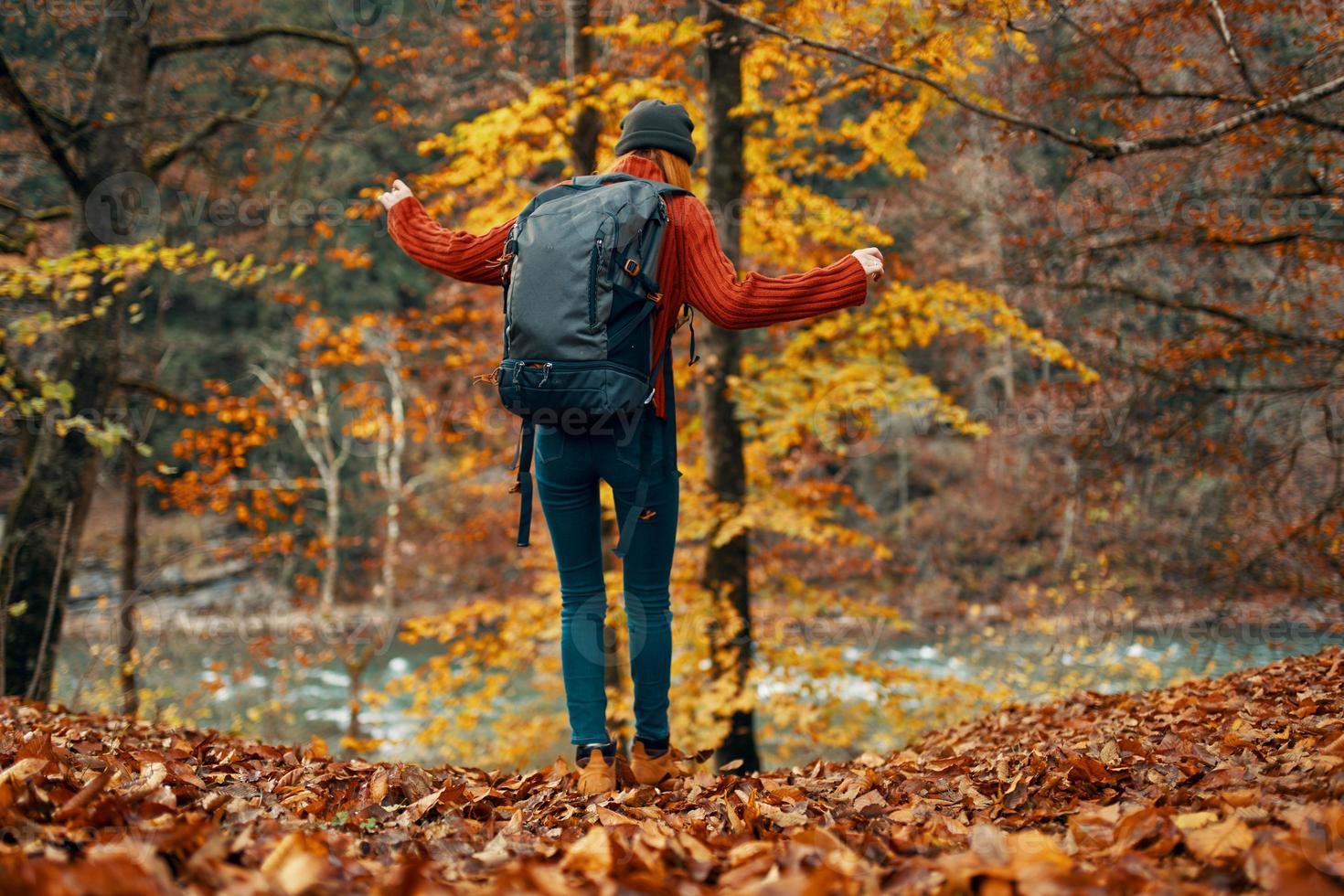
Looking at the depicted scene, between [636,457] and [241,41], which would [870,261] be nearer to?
[636,457]

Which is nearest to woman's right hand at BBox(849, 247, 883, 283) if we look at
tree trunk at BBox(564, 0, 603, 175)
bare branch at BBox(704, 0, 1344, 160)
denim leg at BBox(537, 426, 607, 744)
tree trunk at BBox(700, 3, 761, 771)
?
bare branch at BBox(704, 0, 1344, 160)

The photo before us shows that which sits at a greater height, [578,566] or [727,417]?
[727,417]

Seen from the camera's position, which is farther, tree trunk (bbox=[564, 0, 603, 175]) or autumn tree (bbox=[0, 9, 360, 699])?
tree trunk (bbox=[564, 0, 603, 175])

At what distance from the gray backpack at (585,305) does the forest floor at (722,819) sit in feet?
2.85

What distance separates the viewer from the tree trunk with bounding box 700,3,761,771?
6355 mm

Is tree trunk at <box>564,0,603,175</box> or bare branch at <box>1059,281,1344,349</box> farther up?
tree trunk at <box>564,0,603,175</box>

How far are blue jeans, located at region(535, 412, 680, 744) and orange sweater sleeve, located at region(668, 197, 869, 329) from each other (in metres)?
0.42

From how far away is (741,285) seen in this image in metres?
2.63

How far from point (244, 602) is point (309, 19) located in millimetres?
11921

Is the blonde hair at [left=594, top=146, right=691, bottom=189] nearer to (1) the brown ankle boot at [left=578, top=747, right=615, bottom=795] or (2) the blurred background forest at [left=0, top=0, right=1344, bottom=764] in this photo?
(2) the blurred background forest at [left=0, top=0, right=1344, bottom=764]

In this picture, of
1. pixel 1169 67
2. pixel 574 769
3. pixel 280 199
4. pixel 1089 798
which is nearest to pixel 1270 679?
pixel 1089 798

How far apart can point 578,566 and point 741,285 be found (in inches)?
40.5

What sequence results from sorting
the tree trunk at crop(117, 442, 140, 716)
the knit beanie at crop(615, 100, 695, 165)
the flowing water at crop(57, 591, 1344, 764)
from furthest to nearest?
the flowing water at crop(57, 591, 1344, 764) < the tree trunk at crop(117, 442, 140, 716) < the knit beanie at crop(615, 100, 695, 165)

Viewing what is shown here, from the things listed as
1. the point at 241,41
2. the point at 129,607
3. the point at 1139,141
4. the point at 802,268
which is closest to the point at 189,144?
the point at 241,41
